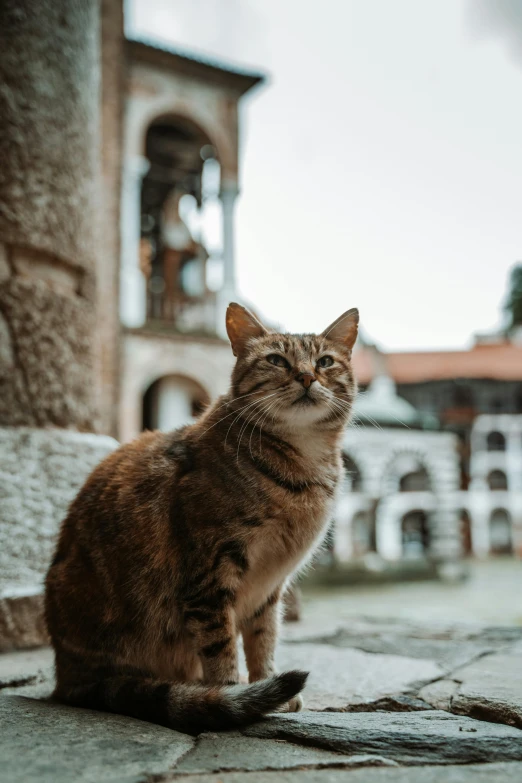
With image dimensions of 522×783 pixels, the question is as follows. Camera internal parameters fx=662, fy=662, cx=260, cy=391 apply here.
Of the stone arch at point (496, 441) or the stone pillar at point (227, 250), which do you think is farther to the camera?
the stone arch at point (496, 441)

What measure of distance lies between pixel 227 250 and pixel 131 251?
269 cm

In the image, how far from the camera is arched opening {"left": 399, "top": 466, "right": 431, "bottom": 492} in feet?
78.6

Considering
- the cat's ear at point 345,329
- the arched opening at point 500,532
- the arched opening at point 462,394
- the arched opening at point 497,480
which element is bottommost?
the arched opening at point 500,532

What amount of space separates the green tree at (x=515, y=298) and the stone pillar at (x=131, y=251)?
70.2 ft

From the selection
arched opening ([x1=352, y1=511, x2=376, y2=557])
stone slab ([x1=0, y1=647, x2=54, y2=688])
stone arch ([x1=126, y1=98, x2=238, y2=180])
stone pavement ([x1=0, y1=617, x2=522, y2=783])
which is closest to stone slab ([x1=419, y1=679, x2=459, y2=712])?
stone pavement ([x1=0, y1=617, x2=522, y2=783])

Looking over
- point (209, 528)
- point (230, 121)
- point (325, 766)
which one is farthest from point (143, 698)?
point (230, 121)

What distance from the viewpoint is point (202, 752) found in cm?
129

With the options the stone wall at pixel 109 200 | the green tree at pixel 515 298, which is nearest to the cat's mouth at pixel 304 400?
the stone wall at pixel 109 200

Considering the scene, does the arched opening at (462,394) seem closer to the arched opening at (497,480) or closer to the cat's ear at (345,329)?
the arched opening at (497,480)

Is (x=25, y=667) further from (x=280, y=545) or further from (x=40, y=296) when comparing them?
(x=40, y=296)

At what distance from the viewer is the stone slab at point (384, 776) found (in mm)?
1103

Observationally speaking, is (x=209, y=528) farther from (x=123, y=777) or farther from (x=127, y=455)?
(x=123, y=777)

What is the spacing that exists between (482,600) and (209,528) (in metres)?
9.63

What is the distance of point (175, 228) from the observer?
1267 centimetres
